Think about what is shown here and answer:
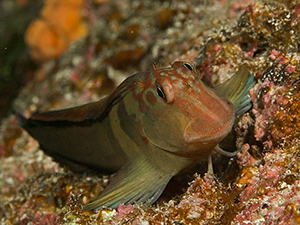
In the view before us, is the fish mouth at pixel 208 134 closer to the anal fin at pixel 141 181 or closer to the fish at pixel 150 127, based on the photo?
the fish at pixel 150 127

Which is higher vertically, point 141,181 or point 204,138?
point 204,138

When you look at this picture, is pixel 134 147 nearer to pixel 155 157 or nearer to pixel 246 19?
pixel 155 157

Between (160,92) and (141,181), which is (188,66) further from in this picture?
(141,181)

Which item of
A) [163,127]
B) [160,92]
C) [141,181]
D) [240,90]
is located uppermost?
[160,92]

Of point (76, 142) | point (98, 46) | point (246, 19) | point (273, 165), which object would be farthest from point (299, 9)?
point (98, 46)

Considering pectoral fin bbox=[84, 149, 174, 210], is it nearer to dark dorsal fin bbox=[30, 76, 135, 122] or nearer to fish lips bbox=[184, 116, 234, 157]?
fish lips bbox=[184, 116, 234, 157]

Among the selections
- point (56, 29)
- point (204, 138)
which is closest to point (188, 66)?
point (204, 138)
